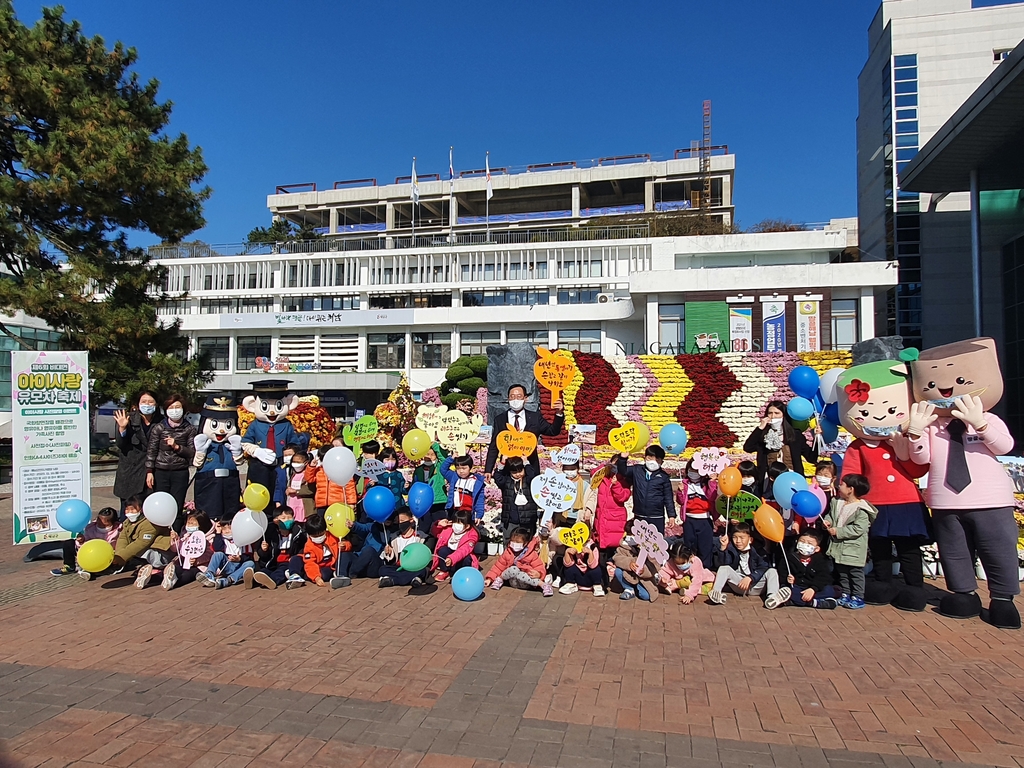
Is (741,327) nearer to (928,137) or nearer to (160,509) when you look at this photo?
Answer: (928,137)

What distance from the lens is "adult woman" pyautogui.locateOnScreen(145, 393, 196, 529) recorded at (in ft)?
26.8

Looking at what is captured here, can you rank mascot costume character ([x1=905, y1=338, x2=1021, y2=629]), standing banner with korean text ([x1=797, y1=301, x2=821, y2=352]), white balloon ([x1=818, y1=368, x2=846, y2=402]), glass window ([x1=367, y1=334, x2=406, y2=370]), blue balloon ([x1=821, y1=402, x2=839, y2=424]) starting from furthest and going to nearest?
glass window ([x1=367, y1=334, x2=406, y2=370]) → standing banner with korean text ([x1=797, y1=301, x2=821, y2=352]) → blue balloon ([x1=821, y1=402, x2=839, y2=424]) → white balloon ([x1=818, y1=368, x2=846, y2=402]) → mascot costume character ([x1=905, y1=338, x2=1021, y2=629])

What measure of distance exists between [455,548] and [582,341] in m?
31.7

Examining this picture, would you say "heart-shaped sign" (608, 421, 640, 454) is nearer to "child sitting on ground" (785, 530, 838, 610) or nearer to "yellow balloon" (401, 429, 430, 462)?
"child sitting on ground" (785, 530, 838, 610)

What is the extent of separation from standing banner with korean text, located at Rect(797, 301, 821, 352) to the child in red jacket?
24530 millimetres

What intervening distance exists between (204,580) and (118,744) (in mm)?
3635

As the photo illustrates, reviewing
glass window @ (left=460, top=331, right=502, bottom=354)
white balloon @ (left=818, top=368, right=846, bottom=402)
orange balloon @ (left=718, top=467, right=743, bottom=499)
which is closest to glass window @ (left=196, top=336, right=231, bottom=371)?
glass window @ (left=460, top=331, right=502, bottom=354)

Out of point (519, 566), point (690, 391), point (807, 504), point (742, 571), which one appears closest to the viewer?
point (807, 504)

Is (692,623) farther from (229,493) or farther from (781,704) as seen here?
(229,493)

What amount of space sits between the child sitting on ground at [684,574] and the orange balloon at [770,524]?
0.70 metres

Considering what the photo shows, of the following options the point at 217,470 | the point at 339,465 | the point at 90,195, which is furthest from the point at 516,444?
the point at 90,195

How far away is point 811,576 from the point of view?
22.1 feet

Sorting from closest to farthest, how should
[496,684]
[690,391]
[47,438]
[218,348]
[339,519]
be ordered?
1. [496,684]
2. [339,519]
3. [47,438]
4. [690,391]
5. [218,348]

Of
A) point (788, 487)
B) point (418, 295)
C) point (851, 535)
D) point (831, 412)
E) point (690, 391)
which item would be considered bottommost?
point (851, 535)
